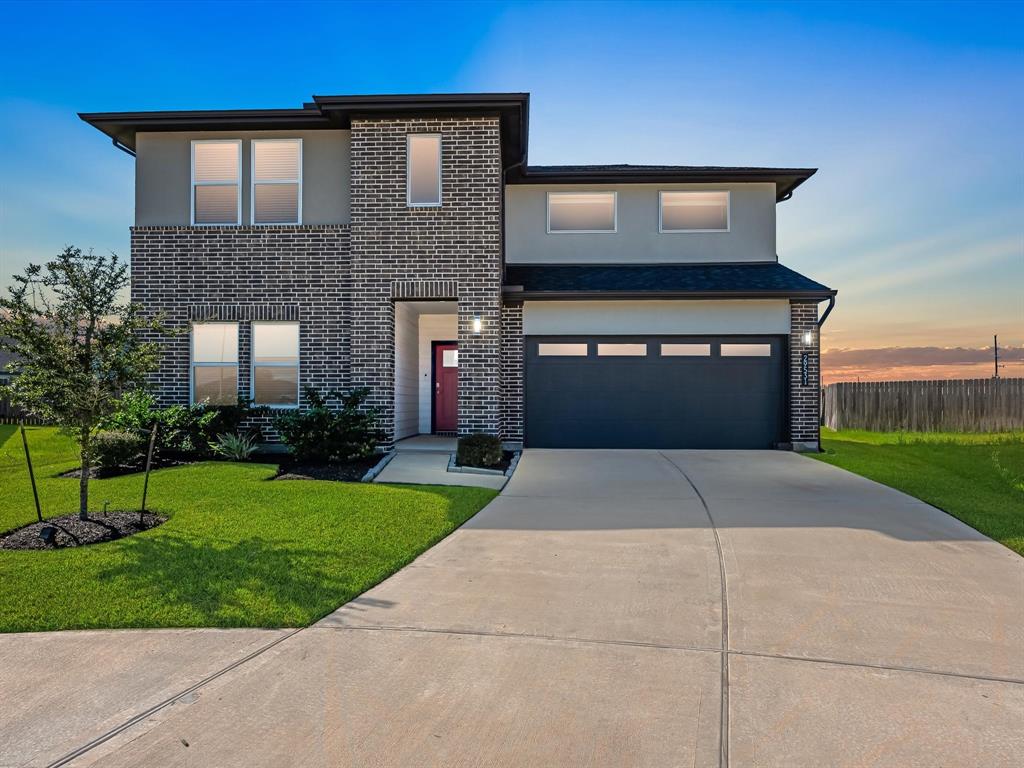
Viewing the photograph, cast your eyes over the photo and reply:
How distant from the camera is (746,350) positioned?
1466 centimetres

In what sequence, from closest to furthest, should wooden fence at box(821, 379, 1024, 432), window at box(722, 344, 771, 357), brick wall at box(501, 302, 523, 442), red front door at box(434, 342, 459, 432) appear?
brick wall at box(501, 302, 523, 442) < window at box(722, 344, 771, 357) < red front door at box(434, 342, 459, 432) < wooden fence at box(821, 379, 1024, 432)

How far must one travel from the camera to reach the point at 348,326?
43.5 ft

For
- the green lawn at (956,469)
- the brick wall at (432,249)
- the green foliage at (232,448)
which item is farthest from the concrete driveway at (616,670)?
the green foliage at (232,448)

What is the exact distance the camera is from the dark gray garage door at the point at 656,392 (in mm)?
14578

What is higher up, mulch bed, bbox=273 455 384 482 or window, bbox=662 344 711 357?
window, bbox=662 344 711 357

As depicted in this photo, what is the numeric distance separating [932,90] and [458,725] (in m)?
14.2

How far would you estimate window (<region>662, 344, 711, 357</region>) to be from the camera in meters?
14.6

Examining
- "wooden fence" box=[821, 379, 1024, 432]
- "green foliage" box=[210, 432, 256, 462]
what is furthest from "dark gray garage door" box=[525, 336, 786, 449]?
"wooden fence" box=[821, 379, 1024, 432]

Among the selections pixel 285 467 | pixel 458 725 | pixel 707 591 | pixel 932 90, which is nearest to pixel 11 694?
pixel 458 725

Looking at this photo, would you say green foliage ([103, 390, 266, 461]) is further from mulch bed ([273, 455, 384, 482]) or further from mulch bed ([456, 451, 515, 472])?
mulch bed ([456, 451, 515, 472])

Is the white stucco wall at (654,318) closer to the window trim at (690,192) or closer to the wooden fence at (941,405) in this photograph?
the window trim at (690,192)

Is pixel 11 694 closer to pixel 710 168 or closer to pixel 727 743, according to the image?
pixel 727 743

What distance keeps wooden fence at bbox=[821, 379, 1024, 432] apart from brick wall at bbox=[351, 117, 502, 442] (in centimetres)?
1468

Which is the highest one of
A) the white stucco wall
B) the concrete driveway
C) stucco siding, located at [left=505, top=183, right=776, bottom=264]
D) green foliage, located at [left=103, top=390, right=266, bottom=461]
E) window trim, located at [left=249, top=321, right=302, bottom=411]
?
stucco siding, located at [left=505, top=183, right=776, bottom=264]
